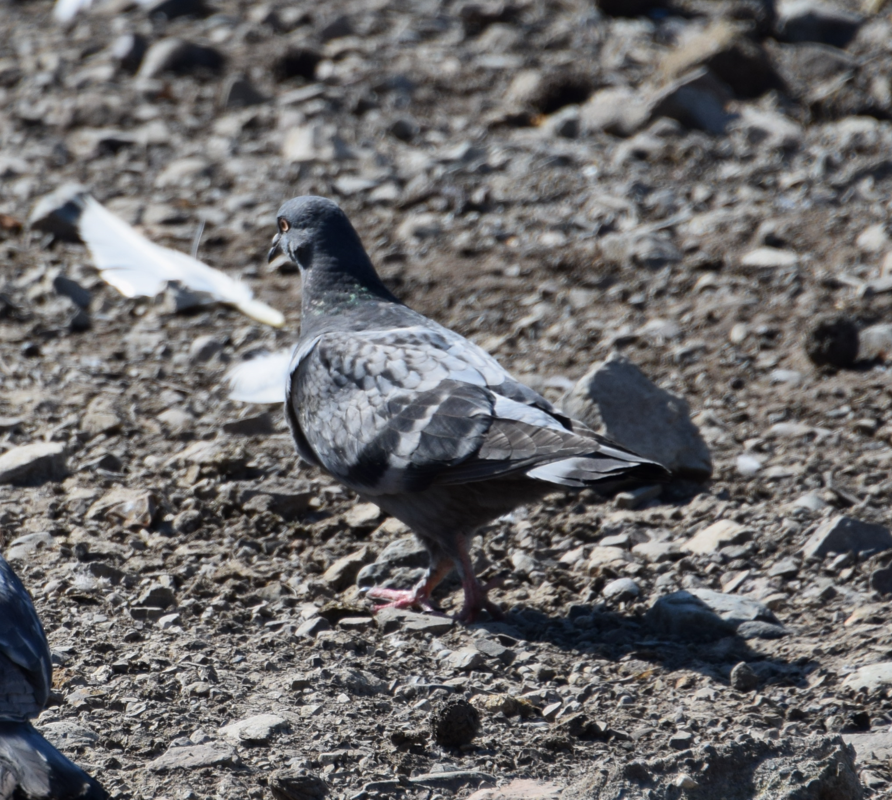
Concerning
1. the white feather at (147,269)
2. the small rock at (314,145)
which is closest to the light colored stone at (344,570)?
the white feather at (147,269)

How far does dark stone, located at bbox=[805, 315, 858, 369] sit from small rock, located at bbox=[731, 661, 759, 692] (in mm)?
2609

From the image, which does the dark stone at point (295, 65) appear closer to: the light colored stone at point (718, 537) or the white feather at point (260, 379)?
the white feather at point (260, 379)

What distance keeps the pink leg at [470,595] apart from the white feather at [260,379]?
5.28 ft

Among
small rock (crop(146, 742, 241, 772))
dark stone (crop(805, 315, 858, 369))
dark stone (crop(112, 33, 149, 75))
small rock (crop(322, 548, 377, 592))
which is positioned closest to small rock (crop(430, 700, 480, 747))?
small rock (crop(146, 742, 241, 772))

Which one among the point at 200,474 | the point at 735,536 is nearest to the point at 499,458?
the point at 735,536

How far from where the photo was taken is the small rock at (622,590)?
183 inches

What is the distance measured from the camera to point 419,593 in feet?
15.4

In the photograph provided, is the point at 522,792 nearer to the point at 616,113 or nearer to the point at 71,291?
the point at 71,291

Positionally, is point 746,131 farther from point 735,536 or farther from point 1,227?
point 1,227

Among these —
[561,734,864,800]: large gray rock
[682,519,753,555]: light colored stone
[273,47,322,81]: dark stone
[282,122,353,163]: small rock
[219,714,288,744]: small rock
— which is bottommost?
[682,519,753,555]: light colored stone

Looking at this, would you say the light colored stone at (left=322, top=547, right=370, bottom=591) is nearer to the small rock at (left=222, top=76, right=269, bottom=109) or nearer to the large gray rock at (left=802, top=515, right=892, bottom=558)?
the large gray rock at (left=802, top=515, right=892, bottom=558)

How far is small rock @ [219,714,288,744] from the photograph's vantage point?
352 centimetres

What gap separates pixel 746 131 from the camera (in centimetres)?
904

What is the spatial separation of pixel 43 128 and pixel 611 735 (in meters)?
8.32
